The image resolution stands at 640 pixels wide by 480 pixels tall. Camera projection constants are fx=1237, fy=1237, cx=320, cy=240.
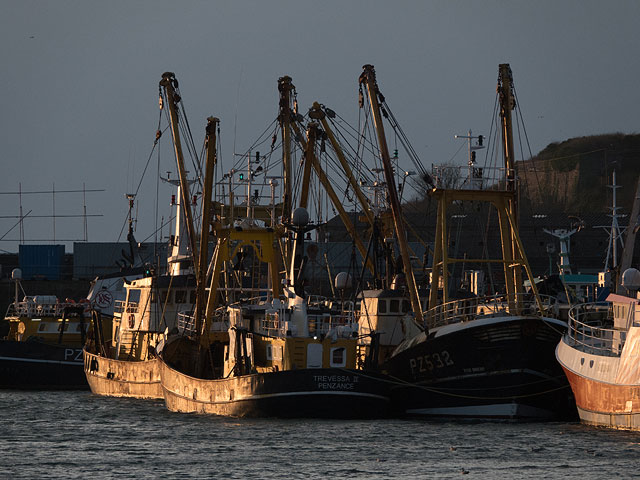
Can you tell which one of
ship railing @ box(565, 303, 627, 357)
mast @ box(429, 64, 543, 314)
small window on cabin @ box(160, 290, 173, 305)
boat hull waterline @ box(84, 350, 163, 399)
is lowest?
boat hull waterline @ box(84, 350, 163, 399)

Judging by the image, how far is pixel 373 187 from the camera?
48.4 meters

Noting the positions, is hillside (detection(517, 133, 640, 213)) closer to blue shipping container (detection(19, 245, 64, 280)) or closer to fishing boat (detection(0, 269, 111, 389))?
blue shipping container (detection(19, 245, 64, 280))

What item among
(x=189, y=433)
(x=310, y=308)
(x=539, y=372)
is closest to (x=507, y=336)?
(x=539, y=372)

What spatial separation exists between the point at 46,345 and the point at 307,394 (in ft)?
78.6

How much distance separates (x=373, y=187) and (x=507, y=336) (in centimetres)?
1289

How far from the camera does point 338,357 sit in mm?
37438

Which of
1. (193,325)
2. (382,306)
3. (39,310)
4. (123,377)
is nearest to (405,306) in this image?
(382,306)

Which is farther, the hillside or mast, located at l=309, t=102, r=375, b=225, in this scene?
the hillside

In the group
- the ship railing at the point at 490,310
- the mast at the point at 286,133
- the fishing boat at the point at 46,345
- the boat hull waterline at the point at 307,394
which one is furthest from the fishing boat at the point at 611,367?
the fishing boat at the point at 46,345

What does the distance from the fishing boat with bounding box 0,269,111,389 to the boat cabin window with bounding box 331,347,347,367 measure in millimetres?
19845

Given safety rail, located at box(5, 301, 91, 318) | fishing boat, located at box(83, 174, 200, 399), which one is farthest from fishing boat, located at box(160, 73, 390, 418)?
safety rail, located at box(5, 301, 91, 318)

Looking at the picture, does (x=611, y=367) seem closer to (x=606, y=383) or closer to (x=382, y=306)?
(x=606, y=383)

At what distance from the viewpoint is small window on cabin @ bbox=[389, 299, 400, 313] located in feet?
144

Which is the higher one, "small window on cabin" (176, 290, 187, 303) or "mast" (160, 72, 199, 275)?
"mast" (160, 72, 199, 275)
